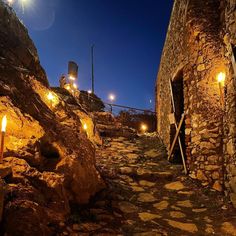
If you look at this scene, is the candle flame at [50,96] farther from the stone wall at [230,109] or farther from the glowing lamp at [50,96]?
the stone wall at [230,109]

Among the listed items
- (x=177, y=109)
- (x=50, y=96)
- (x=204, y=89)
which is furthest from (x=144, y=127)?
(x=50, y=96)

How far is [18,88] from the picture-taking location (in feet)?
13.1

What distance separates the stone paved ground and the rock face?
0.30 m

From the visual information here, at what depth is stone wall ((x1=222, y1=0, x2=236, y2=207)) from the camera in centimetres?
419

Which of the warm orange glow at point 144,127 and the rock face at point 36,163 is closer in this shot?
the rock face at point 36,163

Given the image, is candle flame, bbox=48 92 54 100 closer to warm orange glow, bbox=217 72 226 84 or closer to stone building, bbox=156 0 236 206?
stone building, bbox=156 0 236 206

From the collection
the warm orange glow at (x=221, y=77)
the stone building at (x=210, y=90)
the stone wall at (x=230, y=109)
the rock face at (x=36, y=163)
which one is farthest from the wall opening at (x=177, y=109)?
the rock face at (x=36, y=163)

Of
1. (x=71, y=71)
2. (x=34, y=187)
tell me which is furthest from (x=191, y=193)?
(x=71, y=71)

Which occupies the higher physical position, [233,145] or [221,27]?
[221,27]

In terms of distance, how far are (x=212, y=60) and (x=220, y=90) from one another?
0.71 meters

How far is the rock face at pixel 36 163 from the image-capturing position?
2389mm

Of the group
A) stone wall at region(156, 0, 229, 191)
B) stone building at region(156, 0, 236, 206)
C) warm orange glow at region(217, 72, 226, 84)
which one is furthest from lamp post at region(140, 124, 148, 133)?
warm orange glow at region(217, 72, 226, 84)

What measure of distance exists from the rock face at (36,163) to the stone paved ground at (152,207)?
0.30 m

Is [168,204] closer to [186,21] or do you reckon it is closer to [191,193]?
[191,193]
